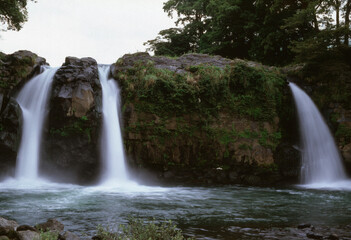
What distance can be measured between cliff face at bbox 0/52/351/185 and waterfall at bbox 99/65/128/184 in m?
0.29

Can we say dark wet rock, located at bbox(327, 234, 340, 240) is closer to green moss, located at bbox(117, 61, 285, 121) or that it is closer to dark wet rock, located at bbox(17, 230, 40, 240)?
dark wet rock, located at bbox(17, 230, 40, 240)

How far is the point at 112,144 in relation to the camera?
40.7 ft

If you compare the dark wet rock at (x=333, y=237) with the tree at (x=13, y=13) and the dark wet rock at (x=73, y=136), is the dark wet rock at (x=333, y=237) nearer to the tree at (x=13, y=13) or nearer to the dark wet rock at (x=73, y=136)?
the dark wet rock at (x=73, y=136)

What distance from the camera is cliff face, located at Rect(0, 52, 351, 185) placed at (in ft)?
39.1

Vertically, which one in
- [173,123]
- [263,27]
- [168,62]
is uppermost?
[263,27]

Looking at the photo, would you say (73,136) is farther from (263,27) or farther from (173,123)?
(263,27)

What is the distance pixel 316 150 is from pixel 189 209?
912 centimetres

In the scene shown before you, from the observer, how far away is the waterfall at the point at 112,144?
12078mm

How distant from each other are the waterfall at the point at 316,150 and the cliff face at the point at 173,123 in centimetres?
46

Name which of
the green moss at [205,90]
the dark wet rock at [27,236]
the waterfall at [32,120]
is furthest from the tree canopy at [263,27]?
the dark wet rock at [27,236]

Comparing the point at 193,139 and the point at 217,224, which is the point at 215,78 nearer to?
the point at 193,139

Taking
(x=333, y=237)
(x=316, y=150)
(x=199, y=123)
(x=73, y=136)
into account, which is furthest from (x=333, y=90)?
(x=73, y=136)

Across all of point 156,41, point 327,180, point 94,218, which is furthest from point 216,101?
point 156,41

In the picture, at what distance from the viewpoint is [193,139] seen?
1302 cm
